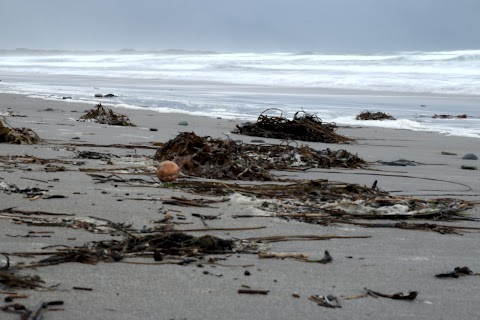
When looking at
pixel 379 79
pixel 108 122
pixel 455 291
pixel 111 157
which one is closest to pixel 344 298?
pixel 455 291

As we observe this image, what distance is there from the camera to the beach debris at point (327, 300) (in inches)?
96.0

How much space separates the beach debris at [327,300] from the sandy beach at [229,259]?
3cm

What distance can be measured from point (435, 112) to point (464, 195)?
989 cm

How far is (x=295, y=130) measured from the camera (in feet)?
28.3

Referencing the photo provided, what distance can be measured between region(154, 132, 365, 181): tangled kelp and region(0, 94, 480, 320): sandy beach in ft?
0.63

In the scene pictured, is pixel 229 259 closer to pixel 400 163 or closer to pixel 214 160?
pixel 214 160

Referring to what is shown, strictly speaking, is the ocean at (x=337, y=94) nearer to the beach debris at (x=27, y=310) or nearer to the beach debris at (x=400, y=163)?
the beach debris at (x=400, y=163)

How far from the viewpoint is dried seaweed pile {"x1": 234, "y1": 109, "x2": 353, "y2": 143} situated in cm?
849

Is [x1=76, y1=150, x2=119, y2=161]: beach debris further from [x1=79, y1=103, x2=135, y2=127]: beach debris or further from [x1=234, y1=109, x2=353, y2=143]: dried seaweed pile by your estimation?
[x1=79, y1=103, x2=135, y2=127]: beach debris

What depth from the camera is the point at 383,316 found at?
2.37 metres

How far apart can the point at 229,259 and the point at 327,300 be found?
0.58 m

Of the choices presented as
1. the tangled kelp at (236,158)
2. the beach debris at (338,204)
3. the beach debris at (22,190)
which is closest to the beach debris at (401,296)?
the beach debris at (338,204)

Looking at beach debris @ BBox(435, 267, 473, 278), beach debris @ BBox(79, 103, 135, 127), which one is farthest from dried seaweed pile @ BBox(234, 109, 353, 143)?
beach debris @ BBox(435, 267, 473, 278)

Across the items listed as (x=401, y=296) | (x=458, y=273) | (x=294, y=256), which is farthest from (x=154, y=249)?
(x=458, y=273)
